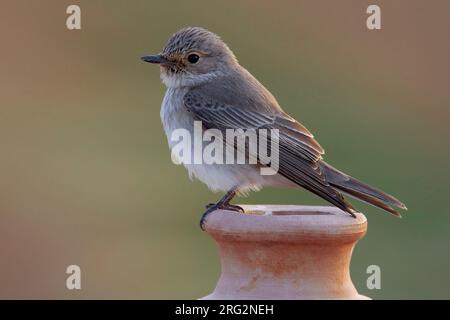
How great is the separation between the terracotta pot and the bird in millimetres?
835

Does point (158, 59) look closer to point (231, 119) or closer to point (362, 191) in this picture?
point (231, 119)

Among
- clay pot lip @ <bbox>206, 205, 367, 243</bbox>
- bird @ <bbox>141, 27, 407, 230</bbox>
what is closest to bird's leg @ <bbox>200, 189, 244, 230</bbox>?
bird @ <bbox>141, 27, 407, 230</bbox>

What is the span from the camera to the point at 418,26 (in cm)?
1546

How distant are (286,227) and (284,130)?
1808 millimetres

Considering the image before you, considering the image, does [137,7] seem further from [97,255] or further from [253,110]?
[253,110]

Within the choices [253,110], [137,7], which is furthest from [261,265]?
[137,7]

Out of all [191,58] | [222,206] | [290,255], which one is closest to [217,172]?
[222,206]

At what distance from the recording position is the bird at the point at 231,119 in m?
6.61

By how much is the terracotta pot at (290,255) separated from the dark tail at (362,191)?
1.01 metres

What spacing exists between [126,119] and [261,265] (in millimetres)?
10096

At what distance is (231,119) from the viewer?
716 centimetres

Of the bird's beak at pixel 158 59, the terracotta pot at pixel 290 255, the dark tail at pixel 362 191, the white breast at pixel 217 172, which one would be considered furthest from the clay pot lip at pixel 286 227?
the bird's beak at pixel 158 59

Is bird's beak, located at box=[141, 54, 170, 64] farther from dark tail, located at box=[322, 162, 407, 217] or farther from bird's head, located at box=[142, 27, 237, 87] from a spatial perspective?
dark tail, located at box=[322, 162, 407, 217]

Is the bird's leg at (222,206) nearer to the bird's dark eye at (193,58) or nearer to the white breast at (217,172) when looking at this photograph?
the white breast at (217,172)
